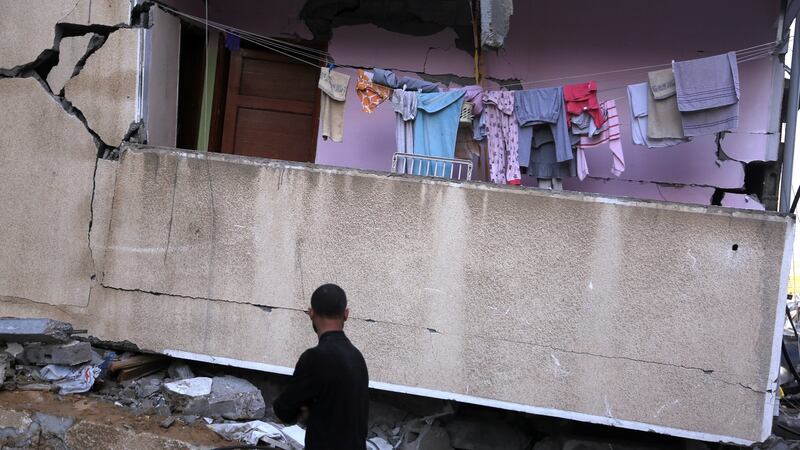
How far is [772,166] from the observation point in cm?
629

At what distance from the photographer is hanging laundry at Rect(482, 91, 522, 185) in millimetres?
5711

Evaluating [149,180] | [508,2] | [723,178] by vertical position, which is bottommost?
[149,180]

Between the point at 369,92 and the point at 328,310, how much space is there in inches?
126

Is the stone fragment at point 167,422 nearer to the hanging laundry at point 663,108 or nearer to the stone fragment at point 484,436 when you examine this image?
the stone fragment at point 484,436

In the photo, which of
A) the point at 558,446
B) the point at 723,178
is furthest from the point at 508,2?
the point at 558,446

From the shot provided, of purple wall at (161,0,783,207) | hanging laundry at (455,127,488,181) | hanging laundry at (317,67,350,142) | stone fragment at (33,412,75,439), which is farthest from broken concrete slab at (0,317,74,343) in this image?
hanging laundry at (455,127,488,181)

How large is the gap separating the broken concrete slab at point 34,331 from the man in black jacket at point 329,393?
3.09m

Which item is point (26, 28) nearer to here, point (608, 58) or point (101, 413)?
point (101, 413)

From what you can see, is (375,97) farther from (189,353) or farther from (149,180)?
(189,353)

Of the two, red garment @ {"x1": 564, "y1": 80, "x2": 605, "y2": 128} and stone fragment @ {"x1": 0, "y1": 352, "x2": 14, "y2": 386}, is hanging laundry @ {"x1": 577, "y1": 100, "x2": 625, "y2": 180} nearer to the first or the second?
red garment @ {"x1": 564, "y1": 80, "x2": 605, "y2": 128}

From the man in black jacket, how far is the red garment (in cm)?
328

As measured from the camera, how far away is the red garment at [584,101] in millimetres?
5574

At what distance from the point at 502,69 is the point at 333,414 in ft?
15.3

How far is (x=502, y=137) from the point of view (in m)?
5.82
